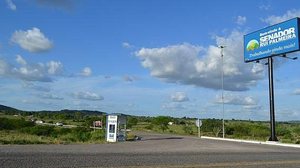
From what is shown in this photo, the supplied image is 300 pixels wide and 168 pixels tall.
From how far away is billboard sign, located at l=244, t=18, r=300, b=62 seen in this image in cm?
3712

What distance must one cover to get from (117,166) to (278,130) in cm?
6418

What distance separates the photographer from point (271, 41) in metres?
39.7

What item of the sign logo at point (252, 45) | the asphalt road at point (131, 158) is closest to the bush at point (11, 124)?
the sign logo at point (252, 45)

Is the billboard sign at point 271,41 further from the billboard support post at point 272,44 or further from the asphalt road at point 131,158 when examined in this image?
the asphalt road at point 131,158

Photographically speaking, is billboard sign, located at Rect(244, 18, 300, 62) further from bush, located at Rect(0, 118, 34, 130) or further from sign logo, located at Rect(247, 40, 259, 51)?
bush, located at Rect(0, 118, 34, 130)

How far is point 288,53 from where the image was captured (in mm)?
38219

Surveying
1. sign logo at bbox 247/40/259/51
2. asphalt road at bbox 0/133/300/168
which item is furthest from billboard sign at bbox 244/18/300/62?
asphalt road at bbox 0/133/300/168

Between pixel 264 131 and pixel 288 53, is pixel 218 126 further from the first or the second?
pixel 288 53

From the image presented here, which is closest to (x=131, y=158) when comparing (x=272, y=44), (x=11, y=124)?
(x=272, y=44)

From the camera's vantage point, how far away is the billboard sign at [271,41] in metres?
37.1

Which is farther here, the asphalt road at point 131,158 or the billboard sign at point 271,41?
the billboard sign at point 271,41

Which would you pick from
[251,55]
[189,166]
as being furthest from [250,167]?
[251,55]

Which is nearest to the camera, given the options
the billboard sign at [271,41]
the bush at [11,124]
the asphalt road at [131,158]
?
the asphalt road at [131,158]

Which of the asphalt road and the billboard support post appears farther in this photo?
the billboard support post
